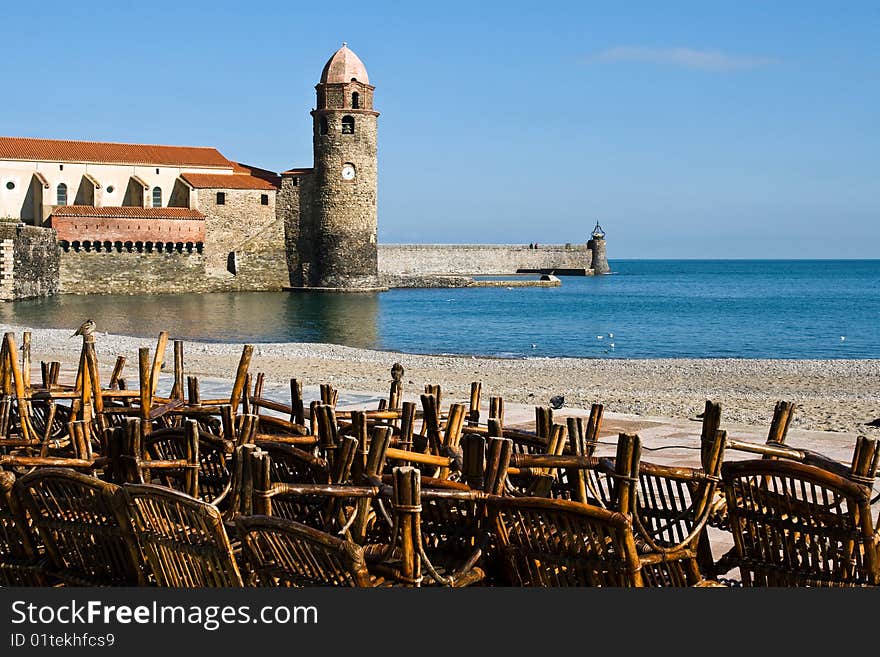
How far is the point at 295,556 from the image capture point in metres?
2.66

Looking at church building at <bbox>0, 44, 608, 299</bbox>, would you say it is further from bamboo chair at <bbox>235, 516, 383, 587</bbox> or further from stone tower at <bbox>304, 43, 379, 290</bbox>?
bamboo chair at <bbox>235, 516, 383, 587</bbox>

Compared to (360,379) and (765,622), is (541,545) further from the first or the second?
(360,379)

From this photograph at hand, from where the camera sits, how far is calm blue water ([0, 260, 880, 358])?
26.9m

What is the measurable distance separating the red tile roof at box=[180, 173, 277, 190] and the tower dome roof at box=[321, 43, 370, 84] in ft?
19.4

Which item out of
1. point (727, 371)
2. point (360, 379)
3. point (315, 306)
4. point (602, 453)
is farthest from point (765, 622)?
point (315, 306)

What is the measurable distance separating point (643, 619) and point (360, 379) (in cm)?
1227

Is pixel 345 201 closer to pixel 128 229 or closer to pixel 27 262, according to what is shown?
pixel 128 229

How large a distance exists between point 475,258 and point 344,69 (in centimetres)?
2651

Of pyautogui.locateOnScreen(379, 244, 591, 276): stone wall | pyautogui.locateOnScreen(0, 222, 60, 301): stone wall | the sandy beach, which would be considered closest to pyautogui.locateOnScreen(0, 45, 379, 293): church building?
pyautogui.locateOnScreen(0, 222, 60, 301): stone wall

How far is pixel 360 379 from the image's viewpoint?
572 inches

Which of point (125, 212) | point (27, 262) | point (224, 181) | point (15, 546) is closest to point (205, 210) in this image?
point (224, 181)

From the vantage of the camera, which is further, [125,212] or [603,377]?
[125,212]

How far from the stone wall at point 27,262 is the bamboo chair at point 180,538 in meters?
40.7

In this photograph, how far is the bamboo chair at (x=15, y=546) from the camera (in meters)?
3.33
